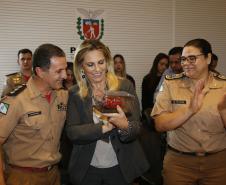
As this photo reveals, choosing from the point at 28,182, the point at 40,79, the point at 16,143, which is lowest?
the point at 28,182

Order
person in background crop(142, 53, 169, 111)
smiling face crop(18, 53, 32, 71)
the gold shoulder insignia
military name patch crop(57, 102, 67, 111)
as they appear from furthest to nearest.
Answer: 1. person in background crop(142, 53, 169, 111)
2. smiling face crop(18, 53, 32, 71)
3. the gold shoulder insignia
4. military name patch crop(57, 102, 67, 111)

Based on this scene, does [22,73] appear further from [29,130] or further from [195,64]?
[195,64]

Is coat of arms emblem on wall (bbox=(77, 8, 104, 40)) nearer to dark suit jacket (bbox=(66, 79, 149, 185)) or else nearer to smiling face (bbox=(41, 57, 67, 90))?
smiling face (bbox=(41, 57, 67, 90))

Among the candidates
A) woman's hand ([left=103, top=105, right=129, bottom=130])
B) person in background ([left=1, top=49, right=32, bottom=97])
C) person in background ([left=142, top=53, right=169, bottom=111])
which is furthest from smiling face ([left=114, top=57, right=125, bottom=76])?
woman's hand ([left=103, top=105, right=129, bottom=130])

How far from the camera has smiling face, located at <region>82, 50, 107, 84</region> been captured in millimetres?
2111

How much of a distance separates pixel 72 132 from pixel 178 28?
18.5 feet

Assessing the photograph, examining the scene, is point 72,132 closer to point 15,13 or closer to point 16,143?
point 16,143

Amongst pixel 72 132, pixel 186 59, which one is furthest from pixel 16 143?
pixel 186 59

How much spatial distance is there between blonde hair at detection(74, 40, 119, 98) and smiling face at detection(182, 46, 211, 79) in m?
0.65

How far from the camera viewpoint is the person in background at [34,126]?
7.03 ft

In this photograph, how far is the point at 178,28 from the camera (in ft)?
23.5

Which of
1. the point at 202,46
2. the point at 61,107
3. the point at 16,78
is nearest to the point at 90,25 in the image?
the point at 16,78

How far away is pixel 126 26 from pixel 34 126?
487cm

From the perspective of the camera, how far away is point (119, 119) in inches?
75.9
